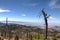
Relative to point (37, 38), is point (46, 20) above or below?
above

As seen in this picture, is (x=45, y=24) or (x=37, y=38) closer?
(x=45, y=24)

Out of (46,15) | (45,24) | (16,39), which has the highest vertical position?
(46,15)

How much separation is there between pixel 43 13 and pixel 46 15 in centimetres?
50

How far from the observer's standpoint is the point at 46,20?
17.0 metres

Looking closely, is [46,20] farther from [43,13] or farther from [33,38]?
[33,38]

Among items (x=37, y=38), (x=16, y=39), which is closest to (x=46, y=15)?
(x=37, y=38)

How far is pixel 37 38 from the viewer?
23.1 m

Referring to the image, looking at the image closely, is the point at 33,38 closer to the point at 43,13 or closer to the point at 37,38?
the point at 37,38

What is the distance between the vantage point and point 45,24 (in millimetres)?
17438

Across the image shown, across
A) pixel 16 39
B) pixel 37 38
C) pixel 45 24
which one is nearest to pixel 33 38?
pixel 37 38

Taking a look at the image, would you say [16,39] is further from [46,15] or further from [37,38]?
[46,15]

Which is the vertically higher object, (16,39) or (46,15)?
(46,15)

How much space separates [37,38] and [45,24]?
20.6ft

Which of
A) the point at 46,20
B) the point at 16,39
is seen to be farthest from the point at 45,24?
the point at 16,39
